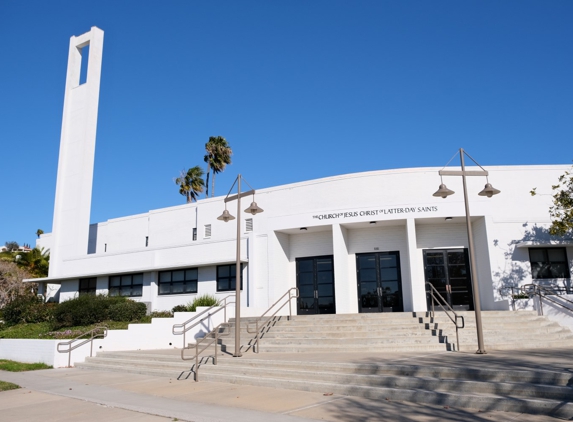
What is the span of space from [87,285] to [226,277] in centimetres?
1091

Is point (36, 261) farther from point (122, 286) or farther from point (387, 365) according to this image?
point (387, 365)

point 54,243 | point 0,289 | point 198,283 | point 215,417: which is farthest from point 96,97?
point 215,417

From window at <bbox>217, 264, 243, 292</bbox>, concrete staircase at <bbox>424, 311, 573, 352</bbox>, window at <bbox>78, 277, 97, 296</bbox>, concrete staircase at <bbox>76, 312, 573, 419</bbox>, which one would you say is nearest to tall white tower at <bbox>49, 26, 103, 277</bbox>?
window at <bbox>78, 277, 97, 296</bbox>

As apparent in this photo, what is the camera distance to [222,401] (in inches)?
366

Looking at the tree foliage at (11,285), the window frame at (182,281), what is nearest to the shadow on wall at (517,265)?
the window frame at (182,281)

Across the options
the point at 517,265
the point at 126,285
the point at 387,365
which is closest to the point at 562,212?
the point at 517,265

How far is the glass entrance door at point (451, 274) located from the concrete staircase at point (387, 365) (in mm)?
4182

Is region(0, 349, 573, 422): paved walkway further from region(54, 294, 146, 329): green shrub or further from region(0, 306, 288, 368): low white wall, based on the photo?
region(54, 294, 146, 329): green shrub

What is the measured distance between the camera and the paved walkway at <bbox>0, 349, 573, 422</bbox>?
25.2 feet

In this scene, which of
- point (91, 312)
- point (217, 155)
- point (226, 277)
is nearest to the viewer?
point (91, 312)

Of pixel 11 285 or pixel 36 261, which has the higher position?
pixel 36 261

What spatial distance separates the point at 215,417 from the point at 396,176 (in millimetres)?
15767

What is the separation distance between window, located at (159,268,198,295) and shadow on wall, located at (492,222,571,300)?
1413cm

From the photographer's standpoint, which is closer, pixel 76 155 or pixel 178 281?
pixel 178 281
